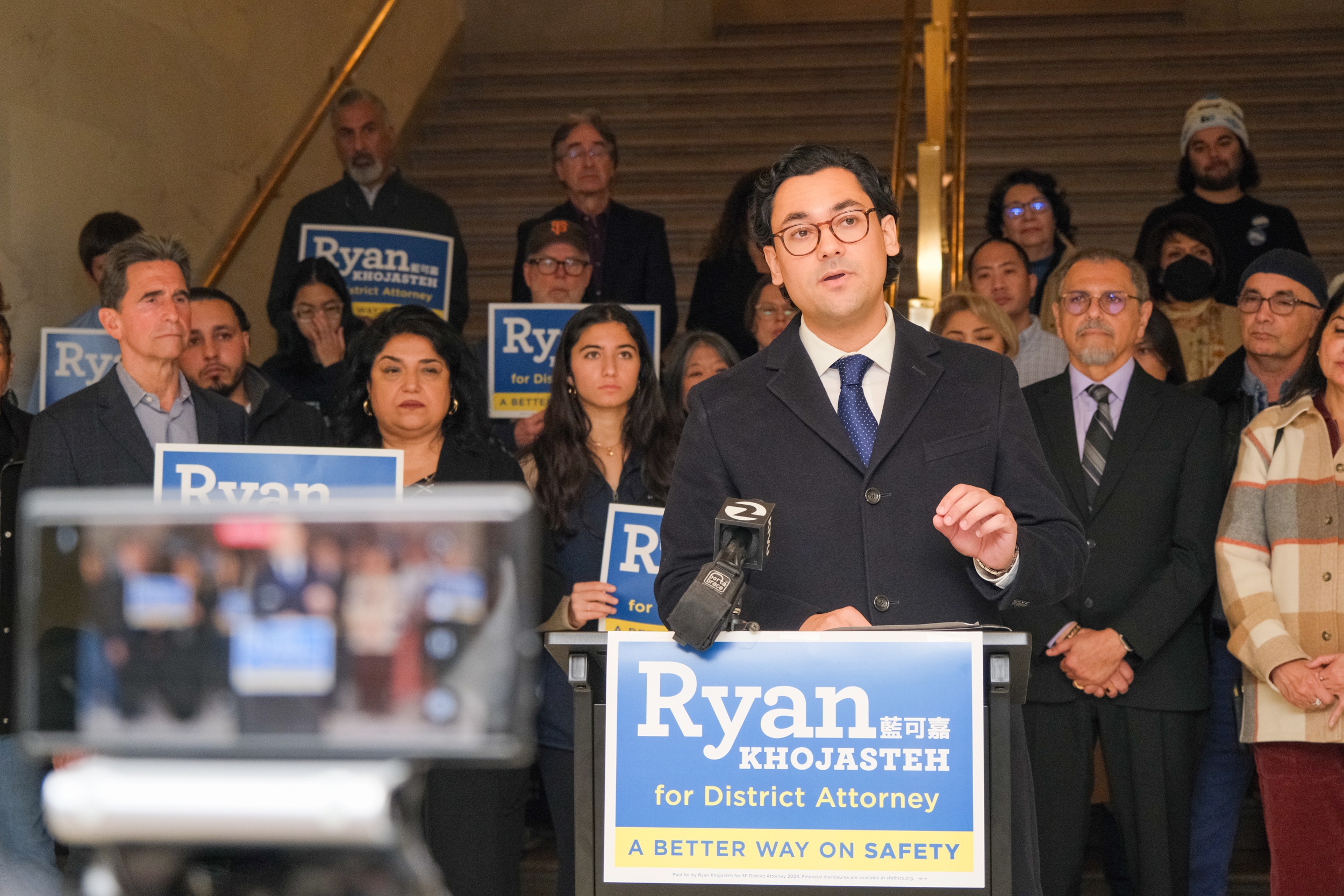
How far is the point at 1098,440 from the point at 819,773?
241 cm

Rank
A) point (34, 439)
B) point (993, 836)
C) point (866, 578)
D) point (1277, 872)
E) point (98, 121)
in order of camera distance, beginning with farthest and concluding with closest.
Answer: point (98, 121) < point (34, 439) < point (1277, 872) < point (866, 578) < point (993, 836)

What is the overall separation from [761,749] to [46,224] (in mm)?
5392

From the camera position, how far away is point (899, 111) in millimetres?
6977

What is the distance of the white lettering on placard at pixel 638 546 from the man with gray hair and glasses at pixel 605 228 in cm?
250

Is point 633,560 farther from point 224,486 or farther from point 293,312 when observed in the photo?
point 293,312

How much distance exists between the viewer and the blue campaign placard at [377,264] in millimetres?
6098

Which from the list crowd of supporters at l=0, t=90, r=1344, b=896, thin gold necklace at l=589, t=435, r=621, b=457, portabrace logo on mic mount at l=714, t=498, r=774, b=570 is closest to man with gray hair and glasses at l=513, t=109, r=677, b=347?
crowd of supporters at l=0, t=90, r=1344, b=896

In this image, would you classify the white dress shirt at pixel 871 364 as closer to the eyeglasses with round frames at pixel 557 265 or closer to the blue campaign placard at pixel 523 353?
the blue campaign placard at pixel 523 353

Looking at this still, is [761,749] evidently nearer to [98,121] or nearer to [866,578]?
[866,578]

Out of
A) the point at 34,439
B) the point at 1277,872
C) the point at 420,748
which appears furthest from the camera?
the point at 34,439

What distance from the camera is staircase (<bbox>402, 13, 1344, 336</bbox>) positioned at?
8438 millimetres

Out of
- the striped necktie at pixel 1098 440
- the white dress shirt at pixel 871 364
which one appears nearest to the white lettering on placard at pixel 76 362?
the striped necktie at pixel 1098 440

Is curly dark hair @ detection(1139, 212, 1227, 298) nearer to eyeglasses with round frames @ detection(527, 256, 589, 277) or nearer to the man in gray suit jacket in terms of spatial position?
eyeglasses with round frames @ detection(527, 256, 589, 277)

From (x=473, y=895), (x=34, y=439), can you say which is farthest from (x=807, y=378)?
(x=34, y=439)
